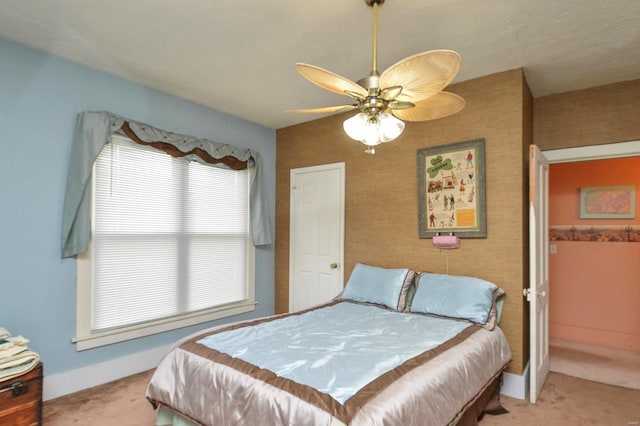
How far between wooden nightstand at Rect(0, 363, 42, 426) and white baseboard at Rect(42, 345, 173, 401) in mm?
597

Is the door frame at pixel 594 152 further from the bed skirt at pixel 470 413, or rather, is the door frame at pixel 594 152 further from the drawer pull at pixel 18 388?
the drawer pull at pixel 18 388

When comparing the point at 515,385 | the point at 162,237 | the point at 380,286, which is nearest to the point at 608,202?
the point at 515,385

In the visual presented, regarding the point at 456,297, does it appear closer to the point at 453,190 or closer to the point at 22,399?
the point at 453,190

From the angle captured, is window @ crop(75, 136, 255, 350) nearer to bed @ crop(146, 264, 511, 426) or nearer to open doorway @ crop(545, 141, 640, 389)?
bed @ crop(146, 264, 511, 426)

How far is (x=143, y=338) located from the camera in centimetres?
304

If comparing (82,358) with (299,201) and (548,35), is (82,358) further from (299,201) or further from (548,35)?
(548,35)

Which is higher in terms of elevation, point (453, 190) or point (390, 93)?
point (390, 93)

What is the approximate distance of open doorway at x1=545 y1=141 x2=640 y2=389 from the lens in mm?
3637

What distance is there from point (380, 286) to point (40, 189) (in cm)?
271

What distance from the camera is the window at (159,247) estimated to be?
277 cm

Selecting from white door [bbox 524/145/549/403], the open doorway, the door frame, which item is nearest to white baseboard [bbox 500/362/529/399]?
white door [bbox 524/145/549/403]

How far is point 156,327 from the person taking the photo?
3105mm

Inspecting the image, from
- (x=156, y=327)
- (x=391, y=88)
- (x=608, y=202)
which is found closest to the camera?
(x=391, y=88)

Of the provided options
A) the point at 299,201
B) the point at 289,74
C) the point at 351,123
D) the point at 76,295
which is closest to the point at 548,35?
the point at 351,123
